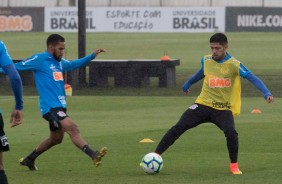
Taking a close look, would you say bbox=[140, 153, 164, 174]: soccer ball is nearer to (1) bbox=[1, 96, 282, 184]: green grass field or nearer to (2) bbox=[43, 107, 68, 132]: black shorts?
(1) bbox=[1, 96, 282, 184]: green grass field

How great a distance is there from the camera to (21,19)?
60562 millimetres

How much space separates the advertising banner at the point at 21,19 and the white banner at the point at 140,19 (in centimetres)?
48

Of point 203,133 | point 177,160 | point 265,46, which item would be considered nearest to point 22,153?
point 177,160

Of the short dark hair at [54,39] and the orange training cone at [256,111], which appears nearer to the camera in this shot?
the short dark hair at [54,39]

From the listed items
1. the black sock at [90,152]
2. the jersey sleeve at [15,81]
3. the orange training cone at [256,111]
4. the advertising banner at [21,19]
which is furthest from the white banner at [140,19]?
the jersey sleeve at [15,81]

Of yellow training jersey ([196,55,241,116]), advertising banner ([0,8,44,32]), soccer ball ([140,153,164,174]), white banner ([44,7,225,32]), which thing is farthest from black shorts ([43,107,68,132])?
advertising banner ([0,8,44,32])

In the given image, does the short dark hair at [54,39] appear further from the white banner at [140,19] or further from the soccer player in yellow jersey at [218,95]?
the white banner at [140,19]

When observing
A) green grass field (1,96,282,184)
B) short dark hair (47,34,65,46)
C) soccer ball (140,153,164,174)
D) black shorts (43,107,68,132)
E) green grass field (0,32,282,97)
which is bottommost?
green grass field (0,32,282,97)

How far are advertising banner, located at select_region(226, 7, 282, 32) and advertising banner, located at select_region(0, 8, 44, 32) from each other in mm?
11140

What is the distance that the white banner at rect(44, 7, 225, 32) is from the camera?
2309 inches

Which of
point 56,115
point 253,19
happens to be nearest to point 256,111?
point 56,115

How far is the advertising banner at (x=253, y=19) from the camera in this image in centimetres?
5778

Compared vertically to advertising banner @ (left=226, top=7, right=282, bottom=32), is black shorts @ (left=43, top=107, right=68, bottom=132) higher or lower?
higher

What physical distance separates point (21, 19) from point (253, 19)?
44.9 ft
